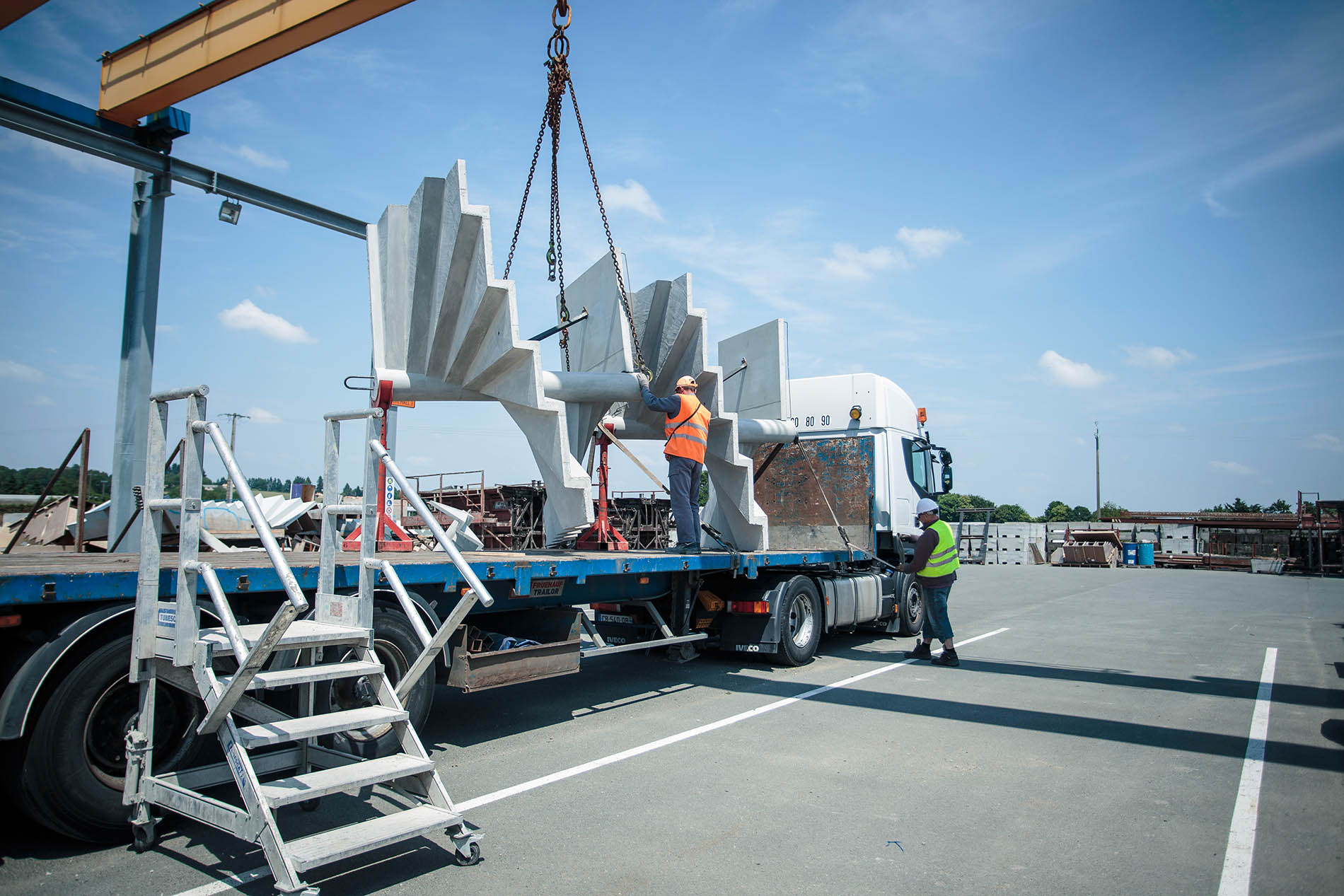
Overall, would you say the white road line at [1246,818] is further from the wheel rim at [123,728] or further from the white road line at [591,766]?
the wheel rim at [123,728]

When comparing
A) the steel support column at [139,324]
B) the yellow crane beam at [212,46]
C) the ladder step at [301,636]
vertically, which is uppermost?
the yellow crane beam at [212,46]

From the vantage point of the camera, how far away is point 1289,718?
7074 millimetres

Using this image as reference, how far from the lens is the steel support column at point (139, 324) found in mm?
13570

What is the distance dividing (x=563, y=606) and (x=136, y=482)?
9879 millimetres

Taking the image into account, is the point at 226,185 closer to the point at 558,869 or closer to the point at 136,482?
the point at 136,482

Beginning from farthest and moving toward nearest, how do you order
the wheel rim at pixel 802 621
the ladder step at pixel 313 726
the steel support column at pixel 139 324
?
the steel support column at pixel 139 324 → the wheel rim at pixel 802 621 → the ladder step at pixel 313 726

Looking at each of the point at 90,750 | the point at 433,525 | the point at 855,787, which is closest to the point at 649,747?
the point at 855,787

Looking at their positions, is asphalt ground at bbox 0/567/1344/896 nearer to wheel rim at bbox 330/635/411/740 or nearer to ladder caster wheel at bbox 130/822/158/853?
ladder caster wheel at bbox 130/822/158/853

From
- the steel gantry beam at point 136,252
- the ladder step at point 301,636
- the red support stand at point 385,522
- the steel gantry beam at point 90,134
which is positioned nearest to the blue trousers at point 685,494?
the red support stand at point 385,522

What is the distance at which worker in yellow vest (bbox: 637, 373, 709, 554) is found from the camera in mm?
8758

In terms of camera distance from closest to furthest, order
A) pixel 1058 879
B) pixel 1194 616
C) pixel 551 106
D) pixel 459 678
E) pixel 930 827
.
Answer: pixel 1058 879 < pixel 930 827 < pixel 459 678 < pixel 551 106 < pixel 1194 616

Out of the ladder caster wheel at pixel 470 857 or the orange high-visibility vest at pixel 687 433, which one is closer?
the ladder caster wheel at pixel 470 857

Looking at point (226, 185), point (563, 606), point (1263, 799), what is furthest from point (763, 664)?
point (226, 185)

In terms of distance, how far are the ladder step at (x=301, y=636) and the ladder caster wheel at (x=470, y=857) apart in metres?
1.21
